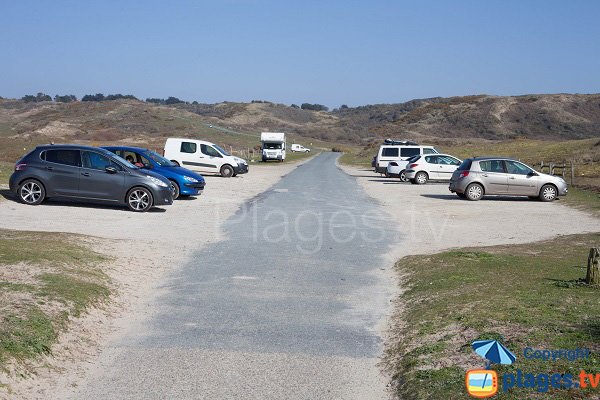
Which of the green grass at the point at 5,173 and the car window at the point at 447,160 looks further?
the car window at the point at 447,160

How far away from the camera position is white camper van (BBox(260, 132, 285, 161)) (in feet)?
213

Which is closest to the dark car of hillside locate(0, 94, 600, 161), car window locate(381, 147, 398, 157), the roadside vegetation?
the roadside vegetation

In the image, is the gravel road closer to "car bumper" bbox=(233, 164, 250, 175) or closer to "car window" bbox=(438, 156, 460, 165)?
"car window" bbox=(438, 156, 460, 165)

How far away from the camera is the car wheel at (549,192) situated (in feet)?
87.7

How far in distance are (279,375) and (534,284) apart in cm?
453

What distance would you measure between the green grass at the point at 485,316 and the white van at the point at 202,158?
86.5 feet

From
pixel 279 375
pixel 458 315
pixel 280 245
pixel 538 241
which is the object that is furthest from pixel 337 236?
pixel 279 375

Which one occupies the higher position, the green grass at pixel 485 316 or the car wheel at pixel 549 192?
the car wheel at pixel 549 192

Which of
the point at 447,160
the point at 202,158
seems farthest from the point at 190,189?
the point at 447,160

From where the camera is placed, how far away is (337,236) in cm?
1619

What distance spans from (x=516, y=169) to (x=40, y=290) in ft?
70.6

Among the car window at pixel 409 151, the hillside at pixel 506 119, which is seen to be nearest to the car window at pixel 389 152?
the car window at pixel 409 151

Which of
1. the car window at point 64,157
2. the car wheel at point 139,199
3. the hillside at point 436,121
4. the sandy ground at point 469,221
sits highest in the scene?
the hillside at point 436,121

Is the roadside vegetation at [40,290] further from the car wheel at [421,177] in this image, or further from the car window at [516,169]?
the car wheel at [421,177]
